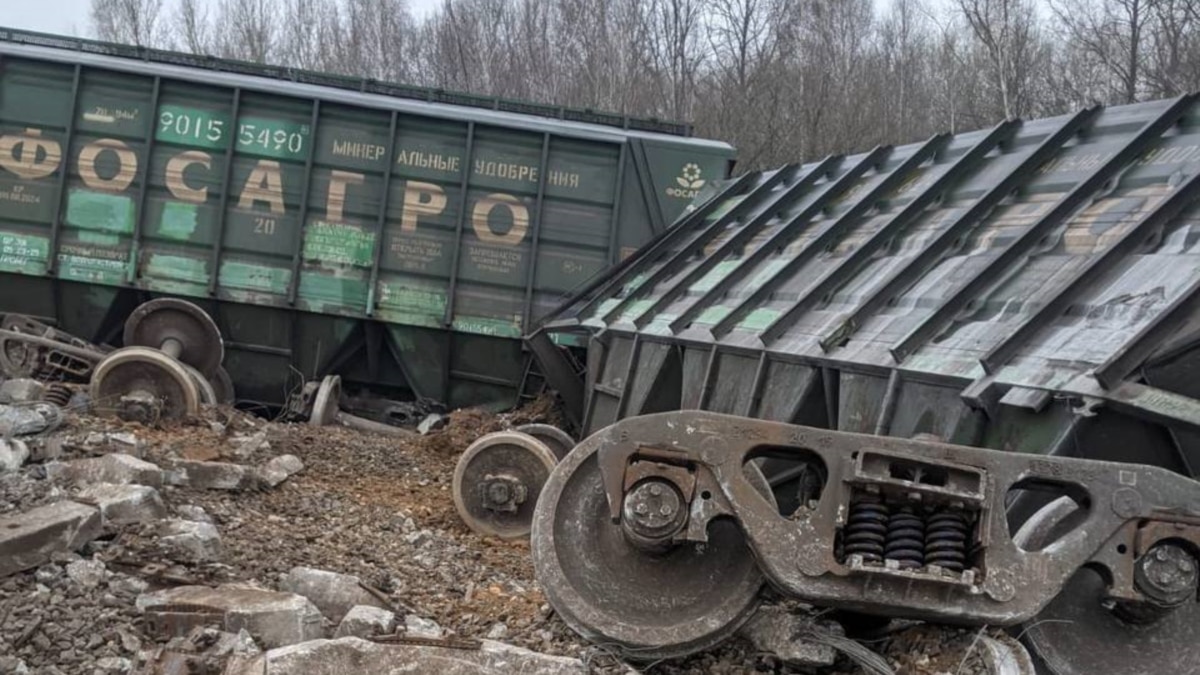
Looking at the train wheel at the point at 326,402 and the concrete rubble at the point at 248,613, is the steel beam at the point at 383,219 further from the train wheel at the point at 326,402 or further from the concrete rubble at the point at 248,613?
the concrete rubble at the point at 248,613

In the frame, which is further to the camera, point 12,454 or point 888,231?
point 888,231

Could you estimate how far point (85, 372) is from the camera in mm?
8914

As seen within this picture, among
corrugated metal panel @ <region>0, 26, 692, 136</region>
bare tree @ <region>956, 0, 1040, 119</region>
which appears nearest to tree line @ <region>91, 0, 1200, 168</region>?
bare tree @ <region>956, 0, 1040, 119</region>

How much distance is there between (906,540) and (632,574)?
856 millimetres

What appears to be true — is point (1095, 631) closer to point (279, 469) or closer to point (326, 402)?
point (279, 469)

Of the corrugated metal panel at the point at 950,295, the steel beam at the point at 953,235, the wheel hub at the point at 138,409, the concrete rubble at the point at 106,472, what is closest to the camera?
the corrugated metal panel at the point at 950,295

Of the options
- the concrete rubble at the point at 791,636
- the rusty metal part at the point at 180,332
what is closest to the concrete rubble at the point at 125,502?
the concrete rubble at the point at 791,636

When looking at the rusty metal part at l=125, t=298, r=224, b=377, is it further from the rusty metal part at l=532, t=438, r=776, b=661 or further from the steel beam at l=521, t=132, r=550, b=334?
the rusty metal part at l=532, t=438, r=776, b=661

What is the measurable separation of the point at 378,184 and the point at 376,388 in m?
1.91

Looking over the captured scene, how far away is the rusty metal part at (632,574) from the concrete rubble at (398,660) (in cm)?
24

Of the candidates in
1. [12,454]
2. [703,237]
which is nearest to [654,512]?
[12,454]

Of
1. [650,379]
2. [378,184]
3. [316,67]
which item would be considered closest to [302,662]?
[650,379]

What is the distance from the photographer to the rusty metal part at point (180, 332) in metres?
9.34

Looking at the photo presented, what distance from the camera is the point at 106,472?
5.56 meters
